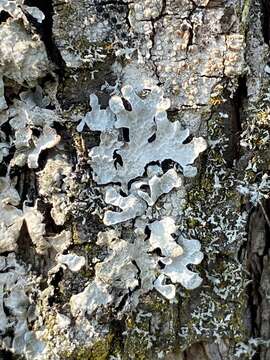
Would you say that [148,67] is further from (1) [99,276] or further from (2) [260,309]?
(2) [260,309]

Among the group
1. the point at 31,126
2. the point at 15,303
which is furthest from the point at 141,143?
the point at 15,303

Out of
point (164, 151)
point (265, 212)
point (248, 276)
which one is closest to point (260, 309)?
point (248, 276)

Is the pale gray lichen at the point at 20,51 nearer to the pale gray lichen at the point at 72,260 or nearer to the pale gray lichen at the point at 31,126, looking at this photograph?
the pale gray lichen at the point at 31,126

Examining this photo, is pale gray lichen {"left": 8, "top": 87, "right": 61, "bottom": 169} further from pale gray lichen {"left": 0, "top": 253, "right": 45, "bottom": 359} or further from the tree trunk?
pale gray lichen {"left": 0, "top": 253, "right": 45, "bottom": 359}

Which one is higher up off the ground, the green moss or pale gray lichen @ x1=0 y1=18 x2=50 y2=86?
pale gray lichen @ x1=0 y1=18 x2=50 y2=86

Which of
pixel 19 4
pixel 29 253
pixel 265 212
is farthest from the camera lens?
pixel 265 212

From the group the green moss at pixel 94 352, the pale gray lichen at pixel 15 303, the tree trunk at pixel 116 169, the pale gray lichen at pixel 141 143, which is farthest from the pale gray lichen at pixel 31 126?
the green moss at pixel 94 352

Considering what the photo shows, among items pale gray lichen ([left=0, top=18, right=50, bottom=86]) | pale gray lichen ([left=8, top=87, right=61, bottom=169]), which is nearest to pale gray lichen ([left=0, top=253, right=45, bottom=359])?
pale gray lichen ([left=8, top=87, right=61, bottom=169])

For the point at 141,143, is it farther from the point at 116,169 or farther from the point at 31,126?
the point at 31,126

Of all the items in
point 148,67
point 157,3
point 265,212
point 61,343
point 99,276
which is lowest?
point 61,343
